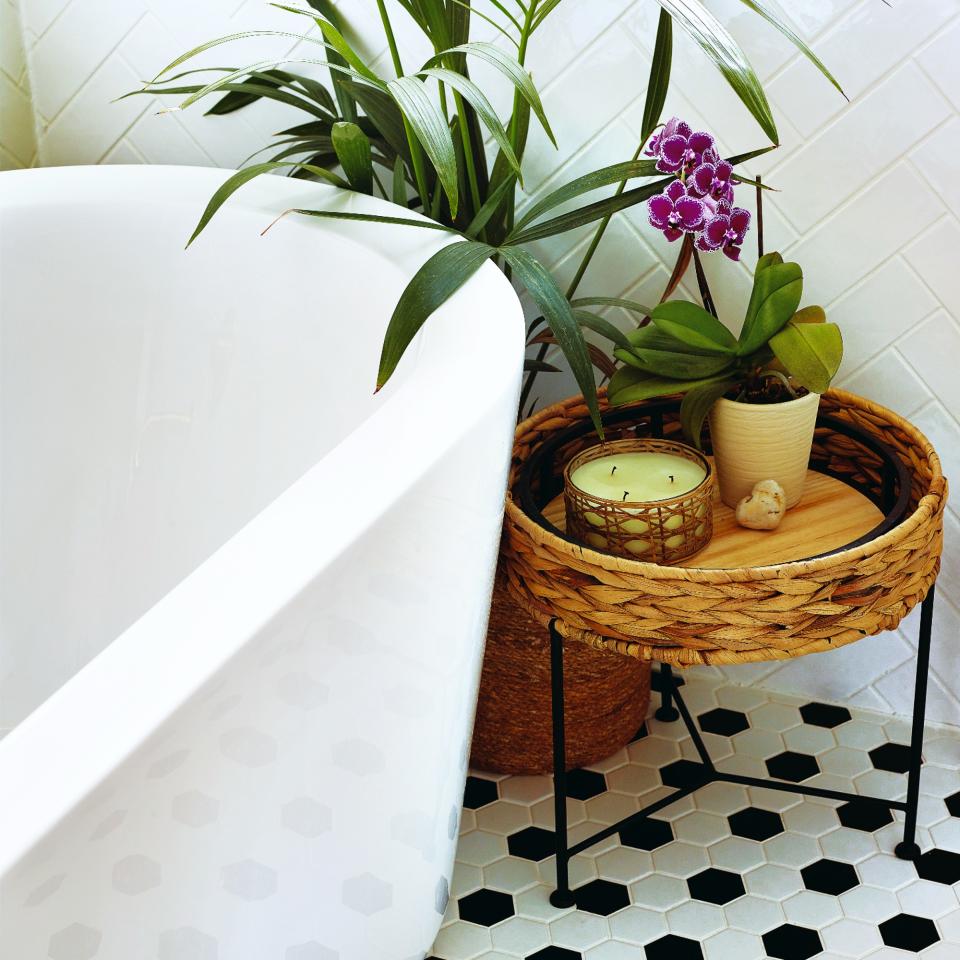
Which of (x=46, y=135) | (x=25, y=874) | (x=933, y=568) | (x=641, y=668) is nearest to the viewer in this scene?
(x=25, y=874)

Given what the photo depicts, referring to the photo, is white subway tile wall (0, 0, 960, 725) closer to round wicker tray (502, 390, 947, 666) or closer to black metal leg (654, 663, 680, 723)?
black metal leg (654, 663, 680, 723)

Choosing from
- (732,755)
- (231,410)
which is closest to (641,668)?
(732,755)

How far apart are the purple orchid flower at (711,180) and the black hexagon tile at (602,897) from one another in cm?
75

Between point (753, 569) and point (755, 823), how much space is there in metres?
0.51

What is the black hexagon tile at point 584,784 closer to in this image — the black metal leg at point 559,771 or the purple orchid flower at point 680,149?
the black metal leg at point 559,771

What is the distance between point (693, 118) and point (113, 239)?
69 centimetres

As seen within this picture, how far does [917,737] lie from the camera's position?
118 centimetres

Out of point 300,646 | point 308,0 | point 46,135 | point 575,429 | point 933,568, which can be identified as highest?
point 308,0

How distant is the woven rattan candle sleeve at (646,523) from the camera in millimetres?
1024

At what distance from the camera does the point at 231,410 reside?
1241 mm

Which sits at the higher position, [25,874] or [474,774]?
[25,874]

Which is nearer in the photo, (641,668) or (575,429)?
(575,429)

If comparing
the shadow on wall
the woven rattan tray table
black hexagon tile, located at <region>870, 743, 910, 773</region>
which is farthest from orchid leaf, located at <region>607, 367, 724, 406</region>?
the shadow on wall

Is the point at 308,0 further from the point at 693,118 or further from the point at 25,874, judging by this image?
the point at 25,874
